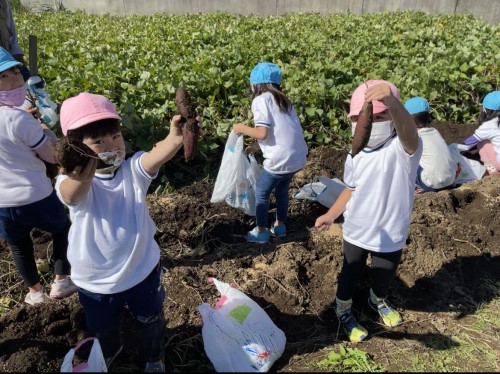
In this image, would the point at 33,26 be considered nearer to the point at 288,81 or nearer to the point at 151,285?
the point at 288,81

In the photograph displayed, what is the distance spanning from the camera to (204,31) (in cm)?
1012

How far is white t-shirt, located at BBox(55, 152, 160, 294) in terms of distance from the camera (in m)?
2.21

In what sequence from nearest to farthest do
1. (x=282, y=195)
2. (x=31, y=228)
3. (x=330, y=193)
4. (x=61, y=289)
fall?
(x=31, y=228) → (x=61, y=289) → (x=282, y=195) → (x=330, y=193)

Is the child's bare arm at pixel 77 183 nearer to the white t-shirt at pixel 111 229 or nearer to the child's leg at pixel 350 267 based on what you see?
the white t-shirt at pixel 111 229

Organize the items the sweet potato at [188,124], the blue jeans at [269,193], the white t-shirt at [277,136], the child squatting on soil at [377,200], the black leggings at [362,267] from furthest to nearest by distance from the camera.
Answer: the blue jeans at [269,193] → the white t-shirt at [277,136] → the black leggings at [362,267] → the child squatting on soil at [377,200] → the sweet potato at [188,124]

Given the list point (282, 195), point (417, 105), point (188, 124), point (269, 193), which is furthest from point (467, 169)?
point (188, 124)

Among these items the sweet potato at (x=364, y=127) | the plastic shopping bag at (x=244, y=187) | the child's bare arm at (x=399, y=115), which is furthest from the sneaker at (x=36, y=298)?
the child's bare arm at (x=399, y=115)

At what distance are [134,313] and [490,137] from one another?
4562 mm

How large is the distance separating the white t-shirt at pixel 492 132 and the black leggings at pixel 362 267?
120 inches

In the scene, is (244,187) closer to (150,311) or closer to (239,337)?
(239,337)

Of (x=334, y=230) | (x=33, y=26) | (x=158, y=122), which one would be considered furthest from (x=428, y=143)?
(x=33, y=26)

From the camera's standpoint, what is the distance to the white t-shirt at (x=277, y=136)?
146 inches

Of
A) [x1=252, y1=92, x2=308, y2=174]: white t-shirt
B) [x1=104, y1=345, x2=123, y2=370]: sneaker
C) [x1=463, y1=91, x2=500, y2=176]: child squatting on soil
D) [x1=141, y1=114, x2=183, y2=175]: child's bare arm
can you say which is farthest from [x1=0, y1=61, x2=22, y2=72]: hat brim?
[x1=463, y1=91, x2=500, y2=176]: child squatting on soil

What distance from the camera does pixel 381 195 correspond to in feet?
8.80
